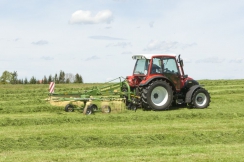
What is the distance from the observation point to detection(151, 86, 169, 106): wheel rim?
1500 cm

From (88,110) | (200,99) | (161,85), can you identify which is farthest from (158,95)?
(88,110)

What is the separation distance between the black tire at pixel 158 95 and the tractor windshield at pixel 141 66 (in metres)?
0.74

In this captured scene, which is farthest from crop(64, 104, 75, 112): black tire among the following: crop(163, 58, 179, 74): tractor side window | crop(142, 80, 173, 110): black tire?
crop(163, 58, 179, 74): tractor side window

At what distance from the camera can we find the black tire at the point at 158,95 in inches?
576

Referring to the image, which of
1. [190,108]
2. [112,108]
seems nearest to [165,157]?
[112,108]

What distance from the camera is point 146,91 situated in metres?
14.6

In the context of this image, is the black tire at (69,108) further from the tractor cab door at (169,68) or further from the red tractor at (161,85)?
the tractor cab door at (169,68)

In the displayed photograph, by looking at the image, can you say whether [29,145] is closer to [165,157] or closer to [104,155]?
[104,155]

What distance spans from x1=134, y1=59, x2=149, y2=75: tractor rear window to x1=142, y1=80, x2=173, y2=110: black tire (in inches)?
29.2

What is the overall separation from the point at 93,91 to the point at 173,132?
467 cm

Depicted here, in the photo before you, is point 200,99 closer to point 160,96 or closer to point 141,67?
point 160,96

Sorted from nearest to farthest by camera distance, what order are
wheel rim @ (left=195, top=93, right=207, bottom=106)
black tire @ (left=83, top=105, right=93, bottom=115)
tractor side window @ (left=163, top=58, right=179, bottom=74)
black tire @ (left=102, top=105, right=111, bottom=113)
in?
black tire @ (left=83, top=105, right=93, bottom=115)
black tire @ (left=102, top=105, right=111, bottom=113)
tractor side window @ (left=163, top=58, right=179, bottom=74)
wheel rim @ (left=195, top=93, right=207, bottom=106)

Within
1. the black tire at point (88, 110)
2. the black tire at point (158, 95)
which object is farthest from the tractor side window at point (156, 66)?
the black tire at point (88, 110)

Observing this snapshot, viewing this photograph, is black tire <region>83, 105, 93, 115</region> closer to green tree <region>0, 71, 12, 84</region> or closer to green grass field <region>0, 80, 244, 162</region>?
green grass field <region>0, 80, 244, 162</region>
